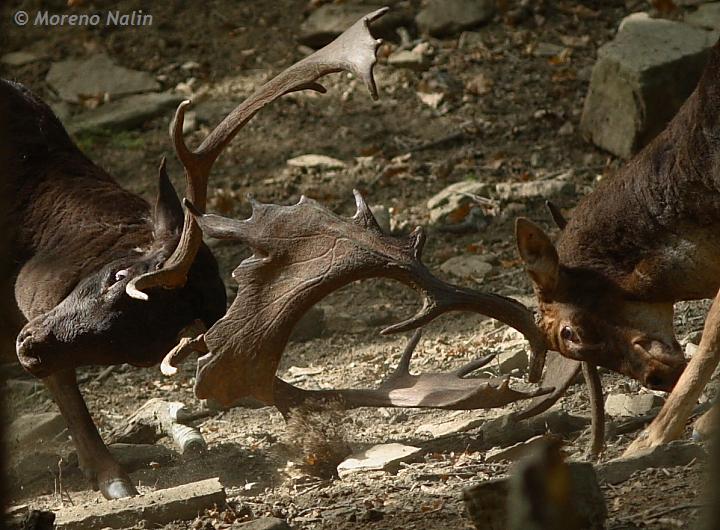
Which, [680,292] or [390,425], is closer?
[680,292]

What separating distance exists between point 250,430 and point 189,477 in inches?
27.7

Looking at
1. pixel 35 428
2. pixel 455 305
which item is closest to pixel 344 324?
pixel 35 428

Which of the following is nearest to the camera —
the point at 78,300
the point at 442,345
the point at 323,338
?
the point at 78,300

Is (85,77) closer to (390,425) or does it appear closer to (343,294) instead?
(343,294)

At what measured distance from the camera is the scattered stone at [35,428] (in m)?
7.22

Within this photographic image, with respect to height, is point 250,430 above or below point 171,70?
below

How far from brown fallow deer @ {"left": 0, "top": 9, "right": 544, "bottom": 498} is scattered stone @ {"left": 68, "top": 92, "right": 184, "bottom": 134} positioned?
440cm

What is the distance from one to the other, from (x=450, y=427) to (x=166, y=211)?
1758 mm

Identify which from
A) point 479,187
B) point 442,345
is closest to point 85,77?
point 479,187

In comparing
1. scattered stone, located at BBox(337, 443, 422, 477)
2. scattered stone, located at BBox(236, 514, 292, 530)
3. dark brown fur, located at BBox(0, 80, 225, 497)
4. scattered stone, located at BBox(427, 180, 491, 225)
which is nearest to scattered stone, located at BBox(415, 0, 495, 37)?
scattered stone, located at BBox(427, 180, 491, 225)

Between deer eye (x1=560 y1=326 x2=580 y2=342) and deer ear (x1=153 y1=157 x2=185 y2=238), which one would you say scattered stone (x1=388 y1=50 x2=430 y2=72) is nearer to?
deer ear (x1=153 y1=157 x2=185 y2=238)

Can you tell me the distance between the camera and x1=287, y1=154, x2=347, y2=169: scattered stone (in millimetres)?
10836

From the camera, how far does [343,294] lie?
9062 mm

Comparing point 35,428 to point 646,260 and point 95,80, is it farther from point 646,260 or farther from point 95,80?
point 95,80
